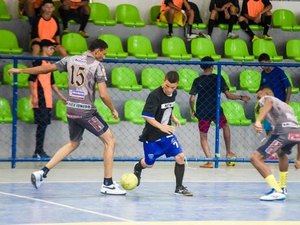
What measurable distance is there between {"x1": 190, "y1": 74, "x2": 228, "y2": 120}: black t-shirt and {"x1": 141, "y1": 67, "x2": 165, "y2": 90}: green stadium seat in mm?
1630

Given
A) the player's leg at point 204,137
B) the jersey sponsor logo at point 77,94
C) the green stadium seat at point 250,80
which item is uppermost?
the jersey sponsor logo at point 77,94

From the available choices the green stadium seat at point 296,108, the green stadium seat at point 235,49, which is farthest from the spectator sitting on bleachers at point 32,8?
the green stadium seat at point 296,108

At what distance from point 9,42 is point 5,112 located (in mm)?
2102

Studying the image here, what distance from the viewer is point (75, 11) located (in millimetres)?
19156

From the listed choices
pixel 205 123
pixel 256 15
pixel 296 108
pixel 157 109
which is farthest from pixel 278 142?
pixel 256 15

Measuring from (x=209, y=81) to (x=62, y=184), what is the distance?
4.27m

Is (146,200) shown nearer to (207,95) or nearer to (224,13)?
(207,95)

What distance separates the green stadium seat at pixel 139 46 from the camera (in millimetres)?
19344

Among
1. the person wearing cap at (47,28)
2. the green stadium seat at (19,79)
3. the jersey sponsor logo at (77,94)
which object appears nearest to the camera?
the jersey sponsor logo at (77,94)

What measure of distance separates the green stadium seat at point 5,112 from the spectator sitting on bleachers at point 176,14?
4518 mm

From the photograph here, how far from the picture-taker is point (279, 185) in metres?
13.2

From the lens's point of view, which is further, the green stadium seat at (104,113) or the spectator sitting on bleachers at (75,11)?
the spectator sitting on bleachers at (75,11)

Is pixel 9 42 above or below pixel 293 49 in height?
above

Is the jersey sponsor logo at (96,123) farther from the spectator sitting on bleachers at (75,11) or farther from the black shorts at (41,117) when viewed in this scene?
the spectator sitting on bleachers at (75,11)
